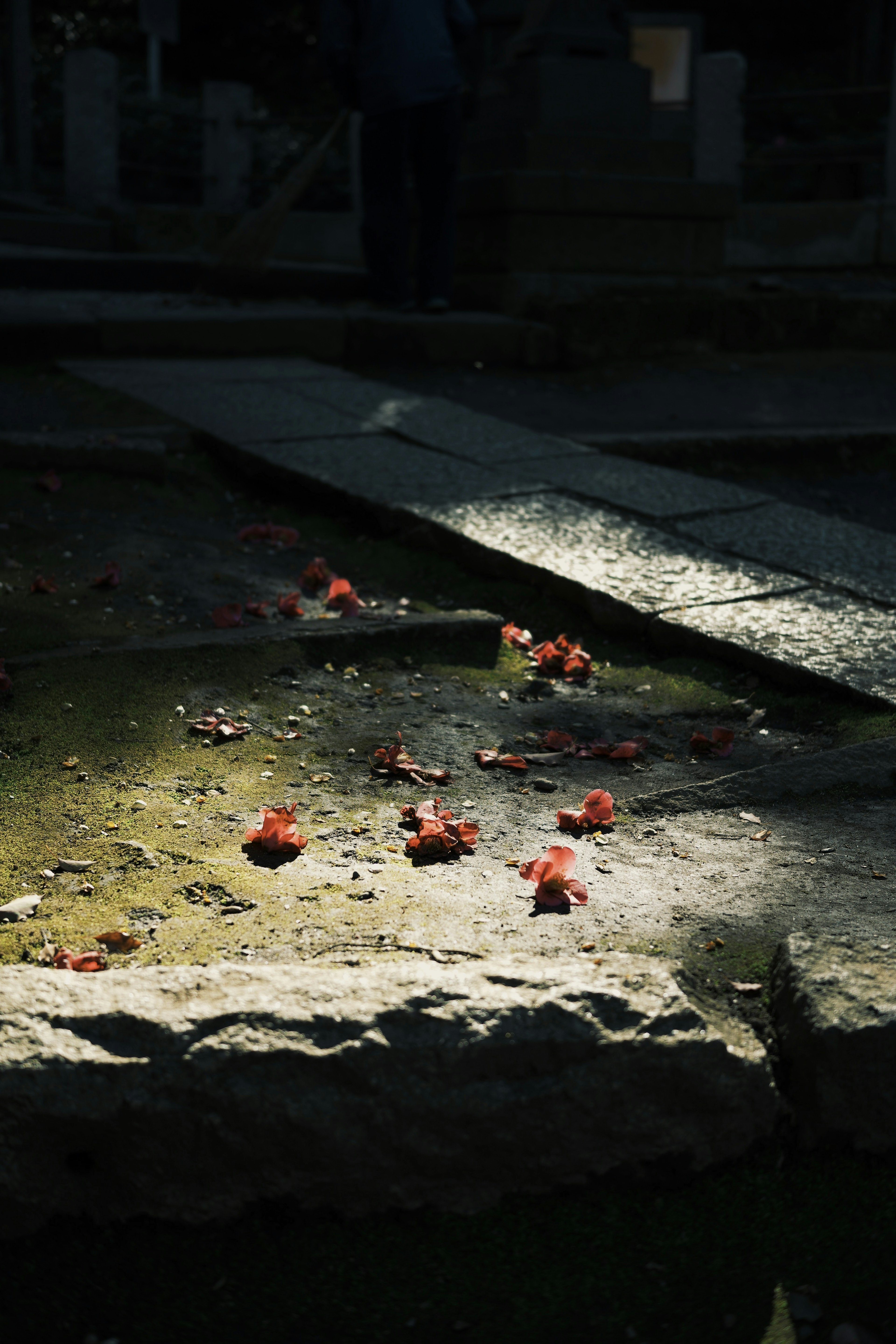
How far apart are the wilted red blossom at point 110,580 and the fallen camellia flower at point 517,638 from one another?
2.92 feet

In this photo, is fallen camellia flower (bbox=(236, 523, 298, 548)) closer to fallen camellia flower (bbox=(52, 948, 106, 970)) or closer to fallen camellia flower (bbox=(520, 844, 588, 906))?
fallen camellia flower (bbox=(520, 844, 588, 906))

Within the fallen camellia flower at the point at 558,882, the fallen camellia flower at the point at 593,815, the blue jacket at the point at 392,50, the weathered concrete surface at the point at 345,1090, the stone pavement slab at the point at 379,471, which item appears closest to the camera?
the weathered concrete surface at the point at 345,1090

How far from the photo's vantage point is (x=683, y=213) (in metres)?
6.45

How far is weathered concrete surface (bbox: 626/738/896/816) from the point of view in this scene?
5.94ft

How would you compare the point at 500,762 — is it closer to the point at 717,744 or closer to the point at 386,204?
the point at 717,744

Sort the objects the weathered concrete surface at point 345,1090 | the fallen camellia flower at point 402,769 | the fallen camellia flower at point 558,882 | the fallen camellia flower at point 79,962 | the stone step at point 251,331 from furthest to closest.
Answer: the stone step at point 251,331 < the fallen camellia flower at point 402,769 < the fallen camellia flower at point 558,882 < the fallen camellia flower at point 79,962 < the weathered concrete surface at point 345,1090

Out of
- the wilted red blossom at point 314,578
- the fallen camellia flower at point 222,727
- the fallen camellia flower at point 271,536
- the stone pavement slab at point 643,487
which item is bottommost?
the fallen camellia flower at point 222,727

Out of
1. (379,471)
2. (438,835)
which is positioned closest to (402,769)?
(438,835)

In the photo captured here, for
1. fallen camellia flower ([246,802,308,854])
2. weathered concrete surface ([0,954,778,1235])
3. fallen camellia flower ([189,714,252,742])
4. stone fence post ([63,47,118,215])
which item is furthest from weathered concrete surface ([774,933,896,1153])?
stone fence post ([63,47,118,215])

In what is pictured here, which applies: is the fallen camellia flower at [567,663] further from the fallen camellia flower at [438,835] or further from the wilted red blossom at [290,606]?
the fallen camellia flower at [438,835]

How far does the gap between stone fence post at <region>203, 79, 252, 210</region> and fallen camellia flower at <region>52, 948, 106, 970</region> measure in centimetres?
1079

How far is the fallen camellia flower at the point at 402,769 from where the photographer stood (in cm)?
193

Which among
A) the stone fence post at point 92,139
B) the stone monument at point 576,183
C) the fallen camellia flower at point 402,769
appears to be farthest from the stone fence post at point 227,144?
the fallen camellia flower at point 402,769

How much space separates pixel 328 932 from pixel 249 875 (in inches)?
8.0
